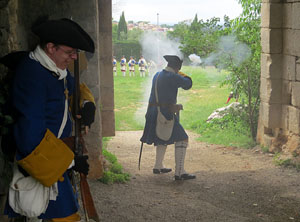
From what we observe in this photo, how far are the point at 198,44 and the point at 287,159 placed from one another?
141 inches

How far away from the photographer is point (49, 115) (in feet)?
10.3

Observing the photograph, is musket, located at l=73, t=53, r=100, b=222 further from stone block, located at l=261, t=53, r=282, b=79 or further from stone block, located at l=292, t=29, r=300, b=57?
stone block, located at l=261, t=53, r=282, b=79

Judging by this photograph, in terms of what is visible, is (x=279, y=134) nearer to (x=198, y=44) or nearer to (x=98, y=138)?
(x=198, y=44)

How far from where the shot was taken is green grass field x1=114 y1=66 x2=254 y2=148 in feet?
34.4

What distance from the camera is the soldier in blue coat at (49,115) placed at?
9.50ft

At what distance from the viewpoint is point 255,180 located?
23.1 feet

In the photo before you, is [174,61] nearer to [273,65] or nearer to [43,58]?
[273,65]

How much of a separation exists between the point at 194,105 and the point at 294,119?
8.82m

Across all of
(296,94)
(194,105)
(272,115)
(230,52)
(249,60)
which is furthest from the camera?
(194,105)

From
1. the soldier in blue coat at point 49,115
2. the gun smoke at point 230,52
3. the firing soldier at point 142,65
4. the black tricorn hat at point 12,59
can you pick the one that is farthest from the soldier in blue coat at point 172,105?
the firing soldier at point 142,65

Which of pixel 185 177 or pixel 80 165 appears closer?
pixel 80 165

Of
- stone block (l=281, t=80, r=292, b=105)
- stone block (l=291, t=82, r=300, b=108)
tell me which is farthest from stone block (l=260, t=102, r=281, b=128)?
stone block (l=291, t=82, r=300, b=108)

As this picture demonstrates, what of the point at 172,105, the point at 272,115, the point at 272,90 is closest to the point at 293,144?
the point at 272,115

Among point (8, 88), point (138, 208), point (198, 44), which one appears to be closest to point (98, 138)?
point (138, 208)
